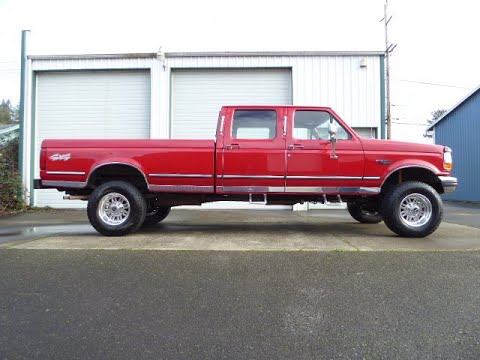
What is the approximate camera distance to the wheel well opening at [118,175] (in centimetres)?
606

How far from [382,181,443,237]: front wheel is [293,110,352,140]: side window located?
119 cm

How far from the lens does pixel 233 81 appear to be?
1230 cm

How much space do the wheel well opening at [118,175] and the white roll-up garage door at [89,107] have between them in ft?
20.6

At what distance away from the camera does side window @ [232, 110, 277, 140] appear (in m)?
6.10

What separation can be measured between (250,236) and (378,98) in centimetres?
814

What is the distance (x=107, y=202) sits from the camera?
6.00 metres

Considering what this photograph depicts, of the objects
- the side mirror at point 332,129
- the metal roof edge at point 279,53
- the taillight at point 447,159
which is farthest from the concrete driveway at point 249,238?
the metal roof edge at point 279,53

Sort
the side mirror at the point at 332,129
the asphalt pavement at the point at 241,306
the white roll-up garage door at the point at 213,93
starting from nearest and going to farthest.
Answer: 1. the asphalt pavement at the point at 241,306
2. the side mirror at the point at 332,129
3. the white roll-up garage door at the point at 213,93

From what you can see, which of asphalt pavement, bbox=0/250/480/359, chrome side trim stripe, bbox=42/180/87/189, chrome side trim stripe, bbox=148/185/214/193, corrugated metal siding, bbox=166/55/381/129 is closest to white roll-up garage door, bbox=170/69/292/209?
corrugated metal siding, bbox=166/55/381/129

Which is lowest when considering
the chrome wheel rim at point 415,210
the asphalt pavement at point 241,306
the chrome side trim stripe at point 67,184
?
the asphalt pavement at point 241,306

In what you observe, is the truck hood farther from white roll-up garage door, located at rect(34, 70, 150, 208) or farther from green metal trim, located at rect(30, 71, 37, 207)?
green metal trim, located at rect(30, 71, 37, 207)

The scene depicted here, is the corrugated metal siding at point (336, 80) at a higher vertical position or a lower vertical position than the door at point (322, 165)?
higher

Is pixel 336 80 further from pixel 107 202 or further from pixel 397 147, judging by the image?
pixel 107 202

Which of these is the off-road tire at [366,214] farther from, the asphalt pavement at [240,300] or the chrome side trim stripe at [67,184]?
the chrome side trim stripe at [67,184]
